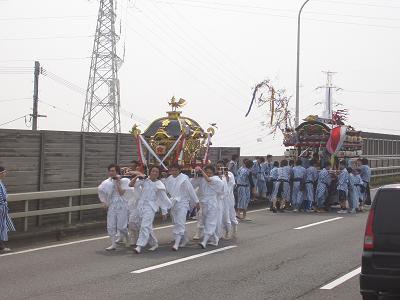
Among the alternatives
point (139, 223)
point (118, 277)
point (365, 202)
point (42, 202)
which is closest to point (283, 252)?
point (139, 223)

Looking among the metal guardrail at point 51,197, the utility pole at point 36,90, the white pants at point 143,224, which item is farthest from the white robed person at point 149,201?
the utility pole at point 36,90

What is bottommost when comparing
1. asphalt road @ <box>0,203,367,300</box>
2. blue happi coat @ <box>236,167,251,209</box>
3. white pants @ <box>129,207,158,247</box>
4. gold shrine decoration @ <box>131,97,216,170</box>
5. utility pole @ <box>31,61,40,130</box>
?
asphalt road @ <box>0,203,367,300</box>

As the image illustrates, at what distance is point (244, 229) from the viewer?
1507 centimetres

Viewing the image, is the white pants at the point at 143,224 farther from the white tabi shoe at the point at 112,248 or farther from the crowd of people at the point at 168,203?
the white tabi shoe at the point at 112,248

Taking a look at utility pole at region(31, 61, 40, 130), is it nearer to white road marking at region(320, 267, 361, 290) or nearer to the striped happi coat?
the striped happi coat

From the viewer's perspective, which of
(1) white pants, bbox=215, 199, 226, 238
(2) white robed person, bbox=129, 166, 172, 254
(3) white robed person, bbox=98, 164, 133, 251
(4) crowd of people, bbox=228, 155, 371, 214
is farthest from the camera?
(4) crowd of people, bbox=228, 155, 371, 214

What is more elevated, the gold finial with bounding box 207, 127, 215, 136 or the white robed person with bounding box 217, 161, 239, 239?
the gold finial with bounding box 207, 127, 215, 136

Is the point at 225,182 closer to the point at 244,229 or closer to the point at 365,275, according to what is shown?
the point at 244,229

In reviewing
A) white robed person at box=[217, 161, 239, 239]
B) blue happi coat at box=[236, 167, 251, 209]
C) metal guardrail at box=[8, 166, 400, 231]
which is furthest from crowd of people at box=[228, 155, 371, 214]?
metal guardrail at box=[8, 166, 400, 231]

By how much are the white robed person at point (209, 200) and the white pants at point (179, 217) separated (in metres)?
0.53

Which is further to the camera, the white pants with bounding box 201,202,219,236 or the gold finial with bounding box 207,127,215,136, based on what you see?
the gold finial with bounding box 207,127,215,136

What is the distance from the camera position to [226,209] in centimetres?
1341

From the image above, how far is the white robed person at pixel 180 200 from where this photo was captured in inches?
476

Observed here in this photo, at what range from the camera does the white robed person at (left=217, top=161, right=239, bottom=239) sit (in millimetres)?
13249
